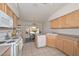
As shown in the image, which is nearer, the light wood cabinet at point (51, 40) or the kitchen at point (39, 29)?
the kitchen at point (39, 29)

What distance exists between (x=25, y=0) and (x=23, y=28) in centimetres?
361

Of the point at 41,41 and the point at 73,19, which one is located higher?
the point at 73,19

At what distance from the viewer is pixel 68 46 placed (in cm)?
330

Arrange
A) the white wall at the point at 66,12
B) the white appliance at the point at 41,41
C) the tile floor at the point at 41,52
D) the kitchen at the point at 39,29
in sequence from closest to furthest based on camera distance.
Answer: the kitchen at the point at 39,29 → the white wall at the point at 66,12 → the tile floor at the point at 41,52 → the white appliance at the point at 41,41

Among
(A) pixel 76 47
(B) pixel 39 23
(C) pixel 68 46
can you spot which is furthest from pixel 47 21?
(A) pixel 76 47

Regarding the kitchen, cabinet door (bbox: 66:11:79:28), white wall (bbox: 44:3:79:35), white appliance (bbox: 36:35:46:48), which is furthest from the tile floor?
cabinet door (bbox: 66:11:79:28)

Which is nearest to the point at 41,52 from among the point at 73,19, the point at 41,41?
the point at 41,41

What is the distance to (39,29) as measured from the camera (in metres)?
6.36

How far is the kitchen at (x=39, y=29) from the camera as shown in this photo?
2.32 m

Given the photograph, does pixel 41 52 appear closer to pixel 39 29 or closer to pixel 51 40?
pixel 51 40

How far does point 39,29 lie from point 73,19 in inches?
129

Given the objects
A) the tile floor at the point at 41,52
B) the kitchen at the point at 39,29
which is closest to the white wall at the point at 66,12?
the kitchen at the point at 39,29

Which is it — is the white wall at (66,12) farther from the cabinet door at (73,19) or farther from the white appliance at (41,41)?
the white appliance at (41,41)

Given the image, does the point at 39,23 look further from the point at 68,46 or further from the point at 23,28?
the point at 68,46
